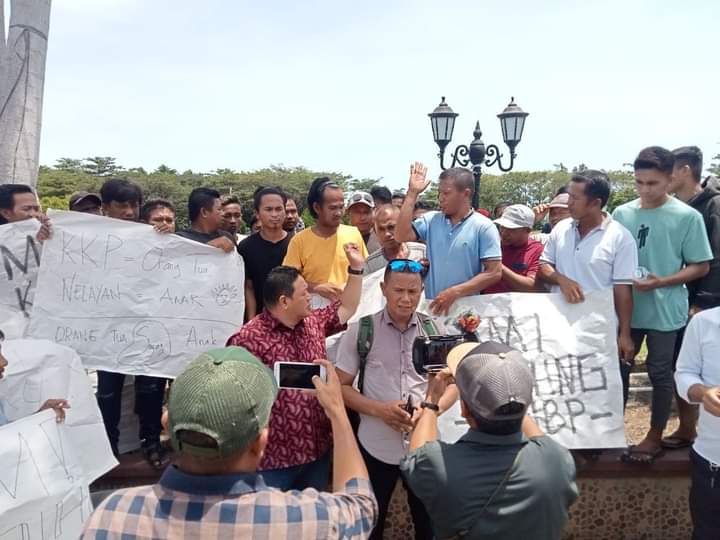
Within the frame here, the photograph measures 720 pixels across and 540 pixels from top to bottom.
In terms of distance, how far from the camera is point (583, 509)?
379 centimetres

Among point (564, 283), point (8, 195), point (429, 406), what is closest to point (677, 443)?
point (564, 283)

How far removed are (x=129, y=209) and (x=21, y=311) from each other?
41.4 inches

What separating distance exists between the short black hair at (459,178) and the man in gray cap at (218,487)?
2.59 meters

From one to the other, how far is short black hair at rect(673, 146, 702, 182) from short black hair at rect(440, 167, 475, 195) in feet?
5.14

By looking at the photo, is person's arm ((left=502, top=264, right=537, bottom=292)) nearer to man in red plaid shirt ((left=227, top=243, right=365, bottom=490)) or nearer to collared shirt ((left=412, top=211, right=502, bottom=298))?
collared shirt ((left=412, top=211, right=502, bottom=298))

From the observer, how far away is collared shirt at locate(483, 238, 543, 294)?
168 inches

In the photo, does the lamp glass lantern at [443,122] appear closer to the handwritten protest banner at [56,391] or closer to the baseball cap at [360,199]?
the baseball cap at [360,199]

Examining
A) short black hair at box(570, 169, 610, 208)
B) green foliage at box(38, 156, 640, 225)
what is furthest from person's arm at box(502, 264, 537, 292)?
green foliage at box(38, 156, 640, 225)

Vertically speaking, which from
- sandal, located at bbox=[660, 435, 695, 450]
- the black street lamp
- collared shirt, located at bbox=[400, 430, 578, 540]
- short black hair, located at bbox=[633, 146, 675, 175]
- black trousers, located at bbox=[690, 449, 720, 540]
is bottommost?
sandal, located at bbox=[660, 435, 695, 450]

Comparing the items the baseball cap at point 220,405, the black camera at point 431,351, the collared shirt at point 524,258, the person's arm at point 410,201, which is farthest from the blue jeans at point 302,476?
the collared shirt at point 524,258

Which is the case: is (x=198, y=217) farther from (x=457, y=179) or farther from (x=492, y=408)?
(x=492, y=408)

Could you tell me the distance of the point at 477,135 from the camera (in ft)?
32.7

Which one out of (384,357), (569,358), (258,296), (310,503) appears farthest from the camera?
(258,296)

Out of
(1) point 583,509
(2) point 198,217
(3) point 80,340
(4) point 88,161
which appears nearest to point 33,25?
(2) point 198,217
